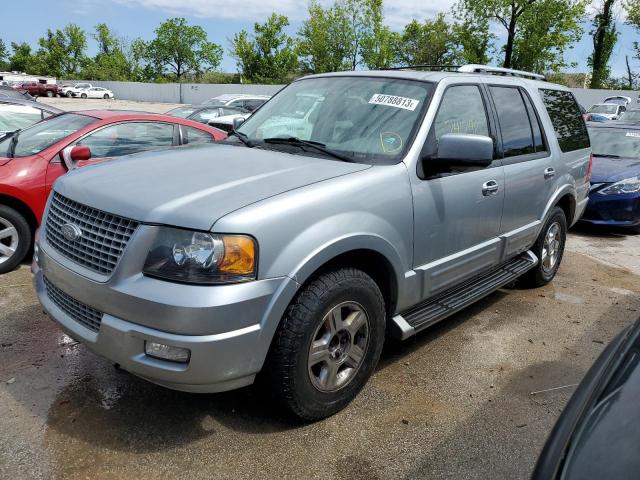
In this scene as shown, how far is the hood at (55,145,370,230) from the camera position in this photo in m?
2.48

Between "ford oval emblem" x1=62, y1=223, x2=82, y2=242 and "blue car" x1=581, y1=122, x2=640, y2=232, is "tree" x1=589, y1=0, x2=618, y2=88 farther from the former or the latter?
"ford oval emblem" x1=62, y1=223, x2=82, y2=242

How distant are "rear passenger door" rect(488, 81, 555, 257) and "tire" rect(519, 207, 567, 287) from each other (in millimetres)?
314

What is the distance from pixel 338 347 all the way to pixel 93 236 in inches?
53.2

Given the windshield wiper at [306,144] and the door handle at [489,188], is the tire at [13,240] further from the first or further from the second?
Answer: the door handle at [489,188]

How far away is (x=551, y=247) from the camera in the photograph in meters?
5.30

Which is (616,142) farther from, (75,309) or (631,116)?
(75,309)

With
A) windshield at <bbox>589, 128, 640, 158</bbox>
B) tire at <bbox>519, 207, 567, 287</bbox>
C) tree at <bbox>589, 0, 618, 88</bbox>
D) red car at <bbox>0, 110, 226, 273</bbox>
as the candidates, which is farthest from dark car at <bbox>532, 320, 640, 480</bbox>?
tree at <bbox>589, 0, 618, 88</bbox>

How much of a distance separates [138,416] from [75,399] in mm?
432

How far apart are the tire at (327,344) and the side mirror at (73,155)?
353cm

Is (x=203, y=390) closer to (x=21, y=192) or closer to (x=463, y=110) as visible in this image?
(x=463, y=110)

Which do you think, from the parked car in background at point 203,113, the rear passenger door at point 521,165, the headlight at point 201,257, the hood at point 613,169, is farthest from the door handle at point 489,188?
the parked car in background at point 203,113

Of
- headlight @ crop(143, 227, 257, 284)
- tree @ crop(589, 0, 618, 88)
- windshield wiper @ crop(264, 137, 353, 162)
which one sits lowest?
headlight @ crop(143, 227, 257, 284)

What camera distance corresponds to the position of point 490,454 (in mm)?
2781

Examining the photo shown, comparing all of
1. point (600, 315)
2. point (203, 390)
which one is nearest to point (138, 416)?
point (203, 390)
